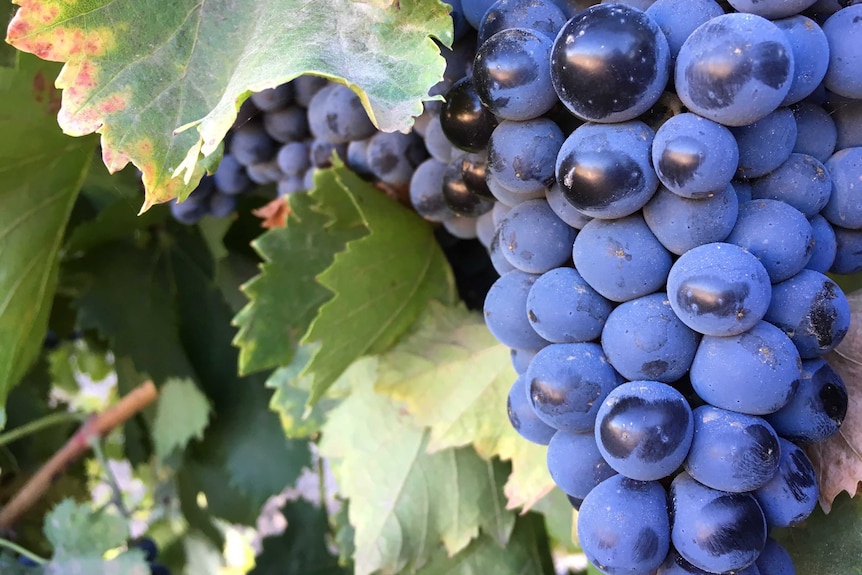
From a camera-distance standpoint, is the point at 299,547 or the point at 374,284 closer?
the point at 374,284

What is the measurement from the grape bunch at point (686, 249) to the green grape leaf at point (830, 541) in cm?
9

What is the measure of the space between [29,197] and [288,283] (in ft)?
0.76

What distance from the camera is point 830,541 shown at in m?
0.44

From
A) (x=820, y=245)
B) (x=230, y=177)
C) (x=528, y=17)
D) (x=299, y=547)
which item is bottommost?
(x=299, y=547)

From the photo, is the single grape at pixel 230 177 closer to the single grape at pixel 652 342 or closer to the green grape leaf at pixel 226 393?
the green grape leaf at pixel 226 393

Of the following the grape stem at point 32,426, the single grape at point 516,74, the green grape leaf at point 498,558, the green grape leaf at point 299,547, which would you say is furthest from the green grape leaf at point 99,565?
the single grape at point 516,74

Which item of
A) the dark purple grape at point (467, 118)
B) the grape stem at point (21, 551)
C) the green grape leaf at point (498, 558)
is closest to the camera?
the dark purple grape at point (467, 118)

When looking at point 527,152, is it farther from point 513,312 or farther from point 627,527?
point 627,527

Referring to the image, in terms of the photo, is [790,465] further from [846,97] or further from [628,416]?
→ [846,97]

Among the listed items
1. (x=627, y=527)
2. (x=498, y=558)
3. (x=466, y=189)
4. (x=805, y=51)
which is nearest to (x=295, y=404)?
(x=498, y=558)

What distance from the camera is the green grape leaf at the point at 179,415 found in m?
0.90

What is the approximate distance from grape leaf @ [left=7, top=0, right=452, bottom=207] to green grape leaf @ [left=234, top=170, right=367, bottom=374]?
0.23 m

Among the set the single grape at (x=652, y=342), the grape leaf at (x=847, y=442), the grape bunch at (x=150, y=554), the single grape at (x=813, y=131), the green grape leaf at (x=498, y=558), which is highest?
the single grape at (x=813, y=131)

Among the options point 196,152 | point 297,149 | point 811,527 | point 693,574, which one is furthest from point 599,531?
point 297,149
